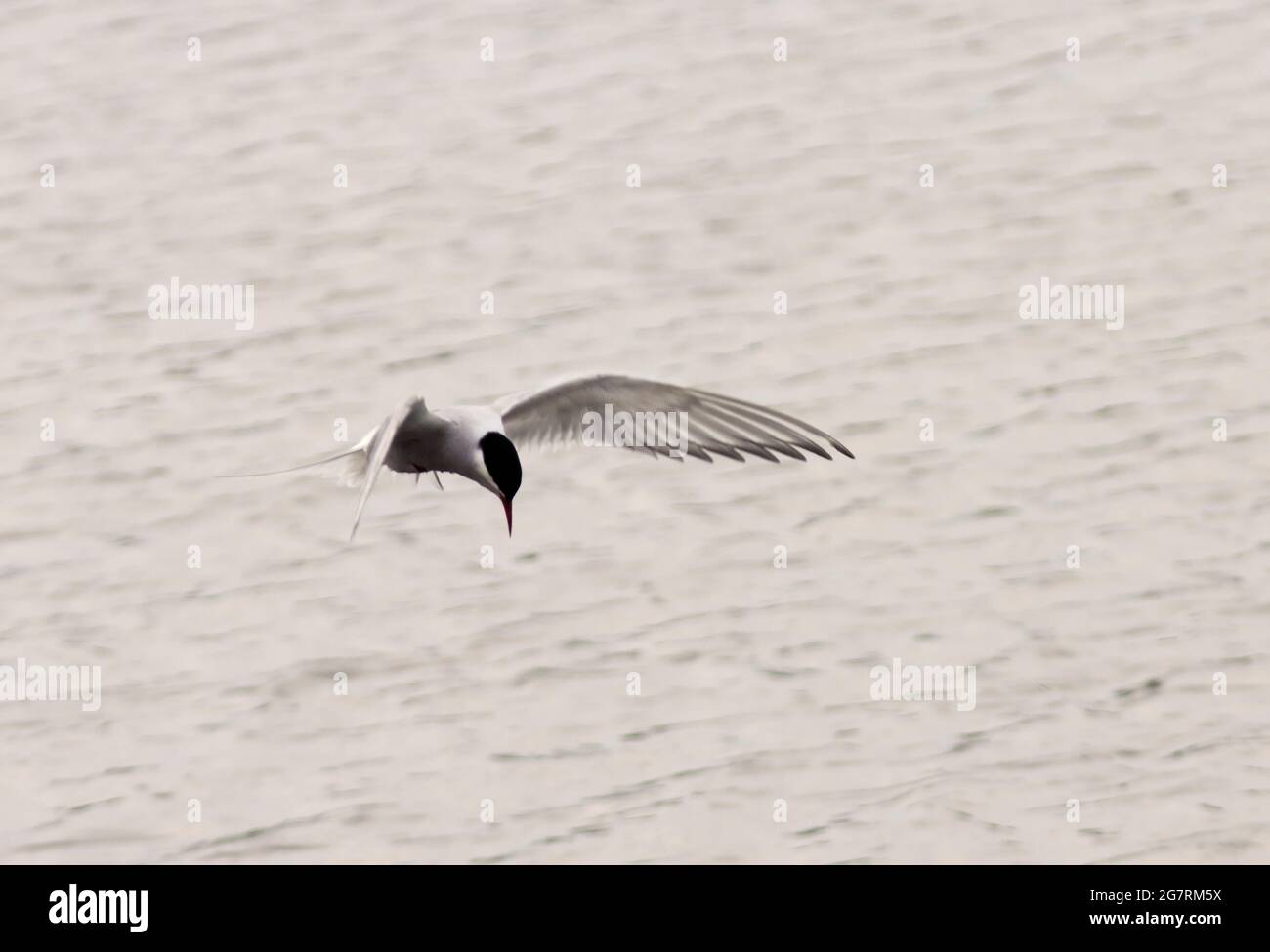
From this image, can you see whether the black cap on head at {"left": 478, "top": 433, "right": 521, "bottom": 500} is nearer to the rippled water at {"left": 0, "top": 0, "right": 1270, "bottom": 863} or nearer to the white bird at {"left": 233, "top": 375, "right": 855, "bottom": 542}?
the white bird at {"left": 233, "top": 375, "right": 855, "bottom": 542}

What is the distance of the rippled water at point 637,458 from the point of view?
12.0m

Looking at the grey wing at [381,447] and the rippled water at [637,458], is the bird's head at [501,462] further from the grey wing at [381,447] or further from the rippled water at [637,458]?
the rippled water at [637,458]

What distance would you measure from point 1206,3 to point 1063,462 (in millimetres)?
9804

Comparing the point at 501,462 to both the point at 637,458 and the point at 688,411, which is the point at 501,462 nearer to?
the point at 688,411

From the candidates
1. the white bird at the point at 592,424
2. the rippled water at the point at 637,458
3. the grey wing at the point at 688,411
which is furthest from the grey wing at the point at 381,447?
the rippled water at the point at 637,458

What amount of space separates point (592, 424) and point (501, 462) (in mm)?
776

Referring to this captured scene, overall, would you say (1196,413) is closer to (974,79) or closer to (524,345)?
→ (524,345)

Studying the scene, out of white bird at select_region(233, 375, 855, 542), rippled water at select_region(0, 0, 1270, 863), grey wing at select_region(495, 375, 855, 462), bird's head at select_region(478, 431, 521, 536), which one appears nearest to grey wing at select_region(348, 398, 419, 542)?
white bird at select_region(233, 375, 855, 542)

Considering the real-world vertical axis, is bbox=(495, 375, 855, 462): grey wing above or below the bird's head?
above

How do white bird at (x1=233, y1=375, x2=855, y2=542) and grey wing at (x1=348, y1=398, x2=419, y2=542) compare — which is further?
white bird at (x1=233, y1=375, x2=855, y2=542)

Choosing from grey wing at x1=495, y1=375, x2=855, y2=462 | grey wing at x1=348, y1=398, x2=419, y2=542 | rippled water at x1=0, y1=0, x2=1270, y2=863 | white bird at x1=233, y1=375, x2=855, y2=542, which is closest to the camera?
grey wing at x1=348, y1=398, x2=419, y2=542

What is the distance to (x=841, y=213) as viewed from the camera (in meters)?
19.2

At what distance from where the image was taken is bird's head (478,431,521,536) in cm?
974

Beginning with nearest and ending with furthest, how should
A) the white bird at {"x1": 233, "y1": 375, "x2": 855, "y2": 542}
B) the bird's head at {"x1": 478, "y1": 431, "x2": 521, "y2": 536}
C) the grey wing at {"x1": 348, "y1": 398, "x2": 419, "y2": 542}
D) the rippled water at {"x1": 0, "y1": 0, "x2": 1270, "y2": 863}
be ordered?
the grey wing at {"x1": 348, "y1": 398, "x2": 419, "y2": 542}
the bird's head at {"x1": 478, "y1": 431, "x2": 521, "y2": 536}
the white bird at {"x1": 233, "y1": 375, "x2": 855, "y2": 542}
the rippled water at {"x1": 0, "y1": 0, "x2": 1270, "y2": 863}
